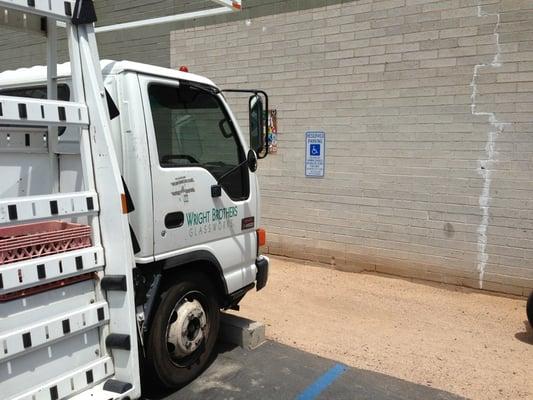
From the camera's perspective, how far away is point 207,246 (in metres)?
3.80

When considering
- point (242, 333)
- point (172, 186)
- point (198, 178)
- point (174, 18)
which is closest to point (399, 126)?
point (242, 333)

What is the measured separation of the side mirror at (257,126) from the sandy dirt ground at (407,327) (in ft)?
6.31

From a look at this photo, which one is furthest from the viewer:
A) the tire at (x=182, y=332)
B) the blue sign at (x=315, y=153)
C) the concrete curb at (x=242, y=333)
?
the blue sign at (x=315, y=153)

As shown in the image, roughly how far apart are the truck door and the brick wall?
3.10m

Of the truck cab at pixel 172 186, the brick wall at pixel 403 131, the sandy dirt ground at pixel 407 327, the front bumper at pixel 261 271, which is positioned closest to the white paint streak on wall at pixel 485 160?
the brick wall at pixel 403 131

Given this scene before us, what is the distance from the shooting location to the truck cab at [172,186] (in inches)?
122

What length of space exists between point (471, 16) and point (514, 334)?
381 cm

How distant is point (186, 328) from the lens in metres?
3.59

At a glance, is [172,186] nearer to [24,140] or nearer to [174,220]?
[174,220]

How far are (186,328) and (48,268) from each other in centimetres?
134

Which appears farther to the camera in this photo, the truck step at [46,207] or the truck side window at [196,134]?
the truck side window at [196,134]

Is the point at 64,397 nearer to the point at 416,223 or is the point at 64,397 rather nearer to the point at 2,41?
the point at 416,223

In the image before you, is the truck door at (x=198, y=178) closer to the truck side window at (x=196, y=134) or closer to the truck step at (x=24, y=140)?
the truck side window at (x=196, y=134)

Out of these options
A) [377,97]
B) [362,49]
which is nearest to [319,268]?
[377,97]
